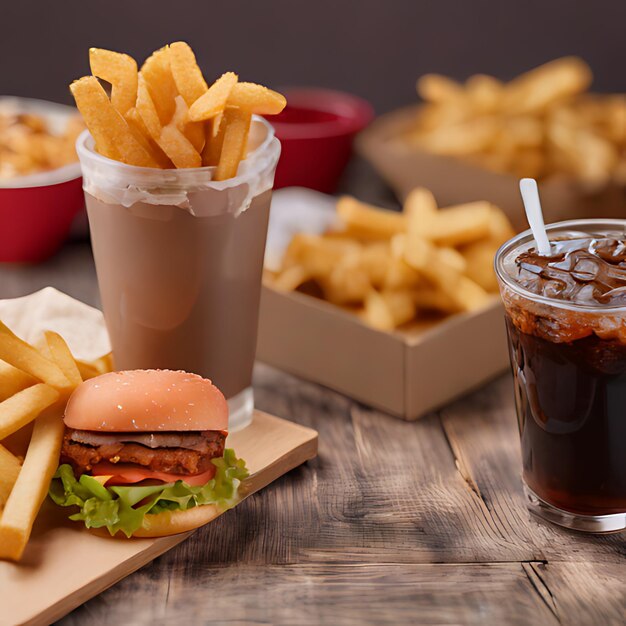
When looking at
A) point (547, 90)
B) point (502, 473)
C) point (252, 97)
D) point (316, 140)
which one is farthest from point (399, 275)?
point (547, 90)

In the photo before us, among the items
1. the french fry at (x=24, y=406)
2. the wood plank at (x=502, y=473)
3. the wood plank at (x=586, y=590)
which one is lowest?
the wood plank at (x=502, y=473)

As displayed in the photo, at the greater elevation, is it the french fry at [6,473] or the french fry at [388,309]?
the french fry at [6,473]

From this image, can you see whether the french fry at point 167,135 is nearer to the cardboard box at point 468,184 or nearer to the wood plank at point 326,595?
the wood plank at point 326,595

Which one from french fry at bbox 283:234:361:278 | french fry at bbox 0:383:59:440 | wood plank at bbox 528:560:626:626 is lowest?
wood plank at bbox 528:560:626:626

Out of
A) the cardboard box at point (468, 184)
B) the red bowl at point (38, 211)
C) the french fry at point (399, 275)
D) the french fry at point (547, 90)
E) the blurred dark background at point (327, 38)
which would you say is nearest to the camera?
the french fry at point (399, 275)

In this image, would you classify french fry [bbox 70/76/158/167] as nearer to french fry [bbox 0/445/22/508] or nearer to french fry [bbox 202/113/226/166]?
french fry [bbox 202/113/226/166]

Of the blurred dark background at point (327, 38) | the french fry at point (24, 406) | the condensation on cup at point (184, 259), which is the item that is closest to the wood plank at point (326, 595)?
the french fry at point (24, 406)

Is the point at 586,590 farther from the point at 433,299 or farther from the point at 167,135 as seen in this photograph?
the point at 167,135

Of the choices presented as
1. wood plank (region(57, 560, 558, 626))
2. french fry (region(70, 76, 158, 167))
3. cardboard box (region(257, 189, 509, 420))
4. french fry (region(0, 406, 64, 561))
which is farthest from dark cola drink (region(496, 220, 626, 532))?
french fry (region(0, 406, 64, 561))
